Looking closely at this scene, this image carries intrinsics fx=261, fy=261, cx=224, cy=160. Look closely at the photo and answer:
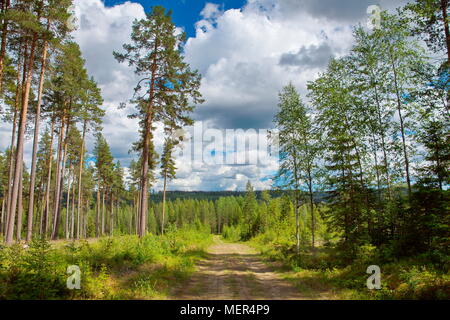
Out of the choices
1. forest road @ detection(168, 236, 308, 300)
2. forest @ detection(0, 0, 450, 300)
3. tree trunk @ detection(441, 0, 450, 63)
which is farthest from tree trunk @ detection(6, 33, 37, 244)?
tree trunk @ detection(441, 0, 450, 63)

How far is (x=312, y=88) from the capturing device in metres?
17.8

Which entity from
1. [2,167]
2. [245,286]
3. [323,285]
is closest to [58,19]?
[245,286]

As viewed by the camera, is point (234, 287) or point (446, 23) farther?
point (234, 287)

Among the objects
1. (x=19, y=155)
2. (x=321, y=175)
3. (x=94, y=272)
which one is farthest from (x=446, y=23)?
(x=19, y=155)

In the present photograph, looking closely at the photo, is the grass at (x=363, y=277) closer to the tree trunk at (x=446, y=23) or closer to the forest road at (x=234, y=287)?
the forest road at (x=234, y=287)

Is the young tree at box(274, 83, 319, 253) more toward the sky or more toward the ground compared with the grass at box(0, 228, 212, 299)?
more toward the sky

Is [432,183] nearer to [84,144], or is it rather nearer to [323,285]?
[323,285]

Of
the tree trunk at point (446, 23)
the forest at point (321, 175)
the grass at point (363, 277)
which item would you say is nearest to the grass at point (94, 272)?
the forest at point (321, 175)

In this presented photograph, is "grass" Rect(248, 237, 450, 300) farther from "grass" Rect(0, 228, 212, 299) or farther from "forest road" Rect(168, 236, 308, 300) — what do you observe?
"grass" Rect(0, 228, 212, 299)

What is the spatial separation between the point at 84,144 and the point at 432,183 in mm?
32844

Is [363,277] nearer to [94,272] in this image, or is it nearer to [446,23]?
[446,23]

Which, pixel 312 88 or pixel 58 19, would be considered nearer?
pixel 58 19

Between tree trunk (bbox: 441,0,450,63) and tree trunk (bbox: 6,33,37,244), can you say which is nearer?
tree trunk (bbox: 441,0,450,63)

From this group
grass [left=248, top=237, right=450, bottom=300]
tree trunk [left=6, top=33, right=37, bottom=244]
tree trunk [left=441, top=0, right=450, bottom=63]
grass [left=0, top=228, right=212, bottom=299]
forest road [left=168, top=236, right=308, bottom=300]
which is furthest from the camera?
tree trunk [left=6, top=33, right=37, bottom=244]
